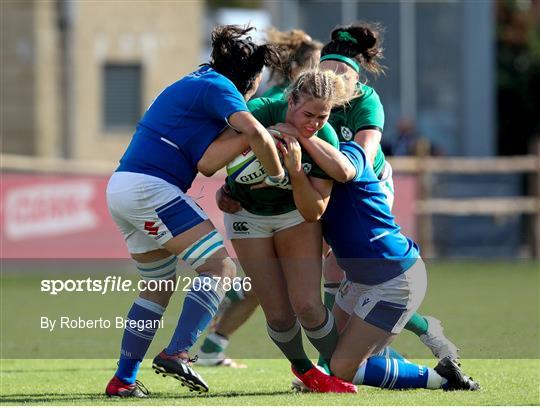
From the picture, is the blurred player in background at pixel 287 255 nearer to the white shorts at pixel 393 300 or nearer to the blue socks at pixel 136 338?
the white shorts at pixel 393 300

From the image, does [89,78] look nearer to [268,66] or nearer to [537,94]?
[537,94]

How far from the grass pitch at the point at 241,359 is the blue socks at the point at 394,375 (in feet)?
0.19

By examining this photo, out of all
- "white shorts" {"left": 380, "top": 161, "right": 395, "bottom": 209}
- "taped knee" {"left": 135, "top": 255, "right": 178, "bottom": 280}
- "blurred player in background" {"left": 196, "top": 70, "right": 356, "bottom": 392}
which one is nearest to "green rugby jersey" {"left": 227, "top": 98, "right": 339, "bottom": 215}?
"blurred player in background" {"left": 196, "top": 70, "right": 356, "bottom": 392}

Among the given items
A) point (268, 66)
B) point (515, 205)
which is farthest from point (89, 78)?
point (268, 66)

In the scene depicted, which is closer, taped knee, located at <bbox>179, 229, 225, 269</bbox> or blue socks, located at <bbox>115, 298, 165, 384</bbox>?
taped knee, located at <bbox>179, 229, 225, 269</bbox>

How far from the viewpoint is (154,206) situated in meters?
6.40

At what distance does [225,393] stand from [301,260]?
33.0 inches

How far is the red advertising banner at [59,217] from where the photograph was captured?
15.6 meters

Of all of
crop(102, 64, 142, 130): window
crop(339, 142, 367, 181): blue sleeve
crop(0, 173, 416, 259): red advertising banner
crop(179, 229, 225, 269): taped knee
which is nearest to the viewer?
crop(179, 229, 225, 269): taped knee

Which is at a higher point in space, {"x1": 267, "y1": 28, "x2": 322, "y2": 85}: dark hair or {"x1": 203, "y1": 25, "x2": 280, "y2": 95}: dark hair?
{"x1": 203, "y1": 25, "x2": 280, "y2": 95}: dark hair

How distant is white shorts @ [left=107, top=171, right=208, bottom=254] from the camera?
6.39 m

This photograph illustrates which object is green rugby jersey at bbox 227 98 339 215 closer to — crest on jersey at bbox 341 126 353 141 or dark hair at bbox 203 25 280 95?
dark hair at bbox 203 25 280 95

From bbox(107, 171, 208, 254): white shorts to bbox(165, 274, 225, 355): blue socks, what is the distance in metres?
0.31

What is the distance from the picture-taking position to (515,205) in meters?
20.0
